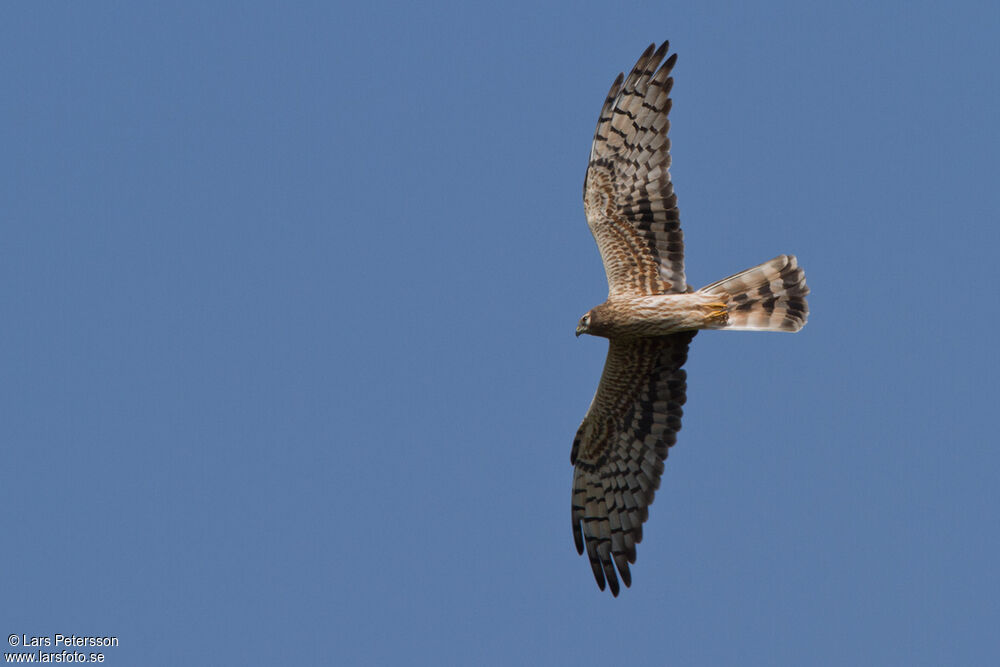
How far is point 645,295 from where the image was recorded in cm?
1110

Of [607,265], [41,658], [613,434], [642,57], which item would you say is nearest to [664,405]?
[613,434]

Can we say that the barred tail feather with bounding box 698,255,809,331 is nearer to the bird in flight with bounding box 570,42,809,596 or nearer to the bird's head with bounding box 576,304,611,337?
the bird in flight with bounding box 570,42,809,596

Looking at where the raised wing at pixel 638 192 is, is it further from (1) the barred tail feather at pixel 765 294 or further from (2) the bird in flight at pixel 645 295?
(1) the barred tail feather at pixel 765 294

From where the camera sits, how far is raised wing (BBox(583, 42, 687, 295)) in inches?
438

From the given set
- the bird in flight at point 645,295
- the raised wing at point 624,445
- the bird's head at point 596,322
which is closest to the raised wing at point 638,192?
the bird in flight at point 645,295

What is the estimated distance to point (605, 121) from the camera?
1138 centimetres

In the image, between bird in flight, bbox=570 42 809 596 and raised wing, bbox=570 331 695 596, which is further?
raised wing, bbox=570 331 695 596

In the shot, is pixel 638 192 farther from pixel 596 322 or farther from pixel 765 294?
pixel 765 294

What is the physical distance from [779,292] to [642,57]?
2336mm

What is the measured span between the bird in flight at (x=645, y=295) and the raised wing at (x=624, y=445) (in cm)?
1

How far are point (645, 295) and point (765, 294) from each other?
1.03m

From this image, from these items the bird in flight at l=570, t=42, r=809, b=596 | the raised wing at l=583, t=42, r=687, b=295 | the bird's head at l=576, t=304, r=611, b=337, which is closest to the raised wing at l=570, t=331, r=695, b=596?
the bird in flight at l=570, t=42, r=809, b=596

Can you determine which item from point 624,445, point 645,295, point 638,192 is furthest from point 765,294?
point 624,445

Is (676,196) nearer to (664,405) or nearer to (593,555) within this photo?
(664,405)
